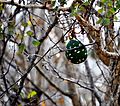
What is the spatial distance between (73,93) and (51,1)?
1.81m

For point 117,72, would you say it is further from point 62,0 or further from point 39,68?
point 39,68

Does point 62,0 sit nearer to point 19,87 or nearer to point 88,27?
point 88,27

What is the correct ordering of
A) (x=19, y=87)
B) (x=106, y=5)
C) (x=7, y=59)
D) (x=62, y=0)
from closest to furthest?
(x=106, y=5) < (x=62, y=0) < (x=19, y=87) < (x=7, y=59)

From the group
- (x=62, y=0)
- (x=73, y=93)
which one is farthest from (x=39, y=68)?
(x=62, y=0)

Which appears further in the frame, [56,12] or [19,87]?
[19,87]

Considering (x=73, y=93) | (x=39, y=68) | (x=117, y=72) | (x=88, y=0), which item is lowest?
(x=73, y=93)

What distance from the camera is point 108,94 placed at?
8.12 feet

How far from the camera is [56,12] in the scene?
7.30 feet

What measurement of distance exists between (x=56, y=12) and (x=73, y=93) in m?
1.81

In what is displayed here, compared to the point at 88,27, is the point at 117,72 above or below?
below

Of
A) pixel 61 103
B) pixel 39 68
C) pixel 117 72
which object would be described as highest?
pixel 117 72

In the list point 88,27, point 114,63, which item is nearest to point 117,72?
point 114,63

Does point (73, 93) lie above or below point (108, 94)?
below

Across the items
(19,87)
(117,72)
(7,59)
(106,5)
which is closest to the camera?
(106,5)
